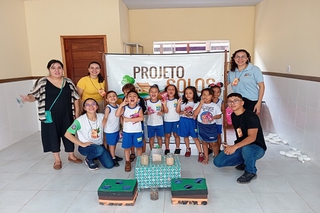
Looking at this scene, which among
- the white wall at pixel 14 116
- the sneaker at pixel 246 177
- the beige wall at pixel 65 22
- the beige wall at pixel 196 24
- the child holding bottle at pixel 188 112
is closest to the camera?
the sneaker at pixel 246 177

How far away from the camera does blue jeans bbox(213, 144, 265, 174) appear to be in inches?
93.1

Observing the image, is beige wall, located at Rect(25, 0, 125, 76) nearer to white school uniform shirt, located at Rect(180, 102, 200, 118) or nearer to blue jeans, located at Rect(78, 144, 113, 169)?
white school uniform shirt, located at Rect(180, 102, 200, 118)

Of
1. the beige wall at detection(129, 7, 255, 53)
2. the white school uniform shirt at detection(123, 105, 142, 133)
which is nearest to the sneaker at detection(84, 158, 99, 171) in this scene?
the white school uniform shirt at detection(123, 105, 142, 133)

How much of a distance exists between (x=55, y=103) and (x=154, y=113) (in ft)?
3.65

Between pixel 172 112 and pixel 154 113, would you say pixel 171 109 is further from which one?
pixel 154 113

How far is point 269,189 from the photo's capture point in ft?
7.31

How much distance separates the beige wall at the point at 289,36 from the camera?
9.52 ft

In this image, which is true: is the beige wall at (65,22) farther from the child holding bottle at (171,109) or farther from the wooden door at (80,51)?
the child holding bottle at (171,109)

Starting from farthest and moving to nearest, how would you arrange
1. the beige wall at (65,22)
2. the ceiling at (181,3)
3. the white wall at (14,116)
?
the ceiling at (181,3), the beige wall at (65,22), the white wall at (14,116)

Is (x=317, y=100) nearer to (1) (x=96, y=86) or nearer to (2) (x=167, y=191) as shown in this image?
(2) (x=167, y=191)

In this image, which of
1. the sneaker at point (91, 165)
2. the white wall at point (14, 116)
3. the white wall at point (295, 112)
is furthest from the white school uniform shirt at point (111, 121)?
the white wall at point (295, 112)

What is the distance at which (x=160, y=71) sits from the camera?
310cm

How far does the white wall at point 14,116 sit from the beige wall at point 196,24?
2510 millimetres

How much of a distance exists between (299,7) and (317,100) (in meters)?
1.31
